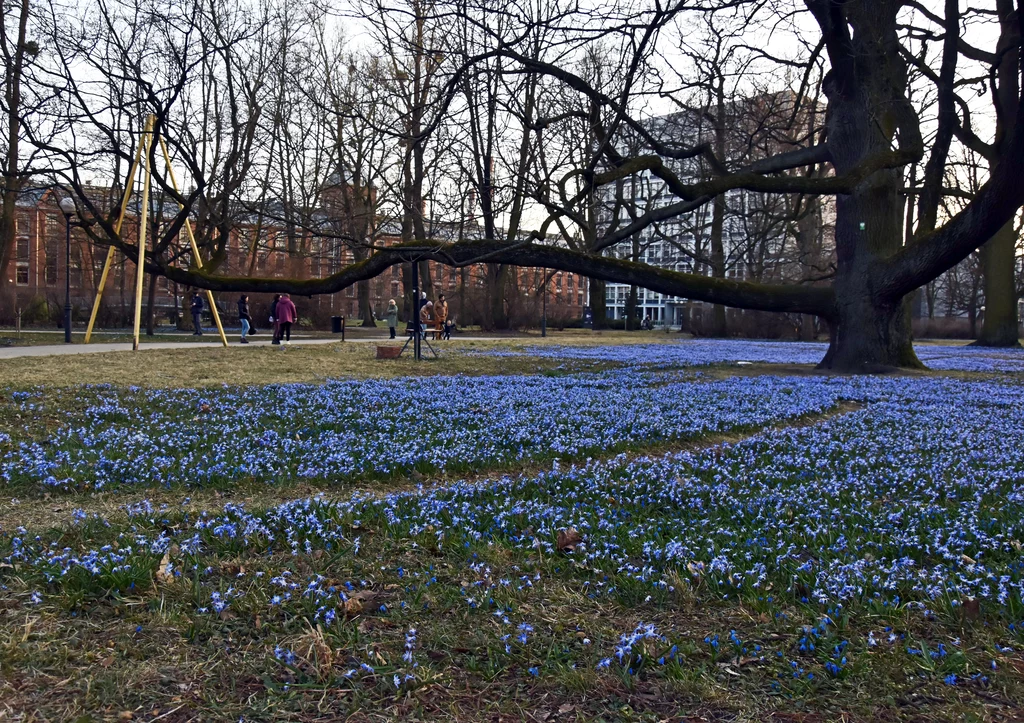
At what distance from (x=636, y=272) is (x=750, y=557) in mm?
11665

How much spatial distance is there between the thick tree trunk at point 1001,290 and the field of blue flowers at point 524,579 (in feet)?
91.0

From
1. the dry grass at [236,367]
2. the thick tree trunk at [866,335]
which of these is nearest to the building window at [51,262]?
the dry grass at [236,367]

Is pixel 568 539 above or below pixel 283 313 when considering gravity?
below

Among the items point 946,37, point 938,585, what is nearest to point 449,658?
point 938,585

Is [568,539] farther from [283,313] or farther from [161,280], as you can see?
[161,280]

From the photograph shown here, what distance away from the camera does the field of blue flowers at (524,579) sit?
2338mm

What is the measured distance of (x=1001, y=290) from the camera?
96.3 feet

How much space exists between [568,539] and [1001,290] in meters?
32.3

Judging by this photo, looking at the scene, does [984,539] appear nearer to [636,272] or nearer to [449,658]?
[449,658]

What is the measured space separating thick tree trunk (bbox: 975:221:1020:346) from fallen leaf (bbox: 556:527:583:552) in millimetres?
31848

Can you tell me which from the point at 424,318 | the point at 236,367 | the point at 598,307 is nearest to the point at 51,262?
the point at 424,318

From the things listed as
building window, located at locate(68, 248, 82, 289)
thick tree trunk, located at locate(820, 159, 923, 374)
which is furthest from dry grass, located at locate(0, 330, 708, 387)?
building window, located at locate(68, 248, 82, 289)

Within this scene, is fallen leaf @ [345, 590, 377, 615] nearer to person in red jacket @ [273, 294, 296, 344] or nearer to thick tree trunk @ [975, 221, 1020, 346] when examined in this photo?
person in red jacket @ [273, 294, 296, 344]

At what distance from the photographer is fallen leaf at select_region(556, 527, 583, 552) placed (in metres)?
3.62
